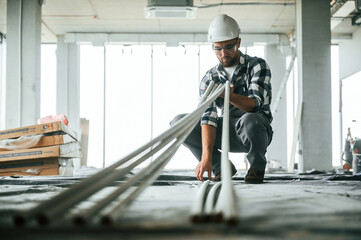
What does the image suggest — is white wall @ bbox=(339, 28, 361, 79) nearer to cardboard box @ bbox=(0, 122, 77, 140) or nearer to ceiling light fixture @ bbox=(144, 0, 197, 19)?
ceiling light fixture @ bbox=(144, 0, 197, 19)

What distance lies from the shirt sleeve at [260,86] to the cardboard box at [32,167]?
2131mm

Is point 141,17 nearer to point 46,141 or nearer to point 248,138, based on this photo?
point 46,141

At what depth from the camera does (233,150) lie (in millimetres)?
2760

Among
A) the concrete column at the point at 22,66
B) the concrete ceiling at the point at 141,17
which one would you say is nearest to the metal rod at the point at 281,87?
the concrete ceiling at the point at 141,17

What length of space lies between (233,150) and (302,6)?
3762 millimetres

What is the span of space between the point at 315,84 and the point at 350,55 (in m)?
2.94

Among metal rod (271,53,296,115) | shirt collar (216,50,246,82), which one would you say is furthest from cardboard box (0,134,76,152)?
metal rod (271,53,296,115)

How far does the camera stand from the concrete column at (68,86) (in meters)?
8.29

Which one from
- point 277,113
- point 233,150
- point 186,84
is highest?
point 186,84

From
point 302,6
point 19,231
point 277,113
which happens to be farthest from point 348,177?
point 277,113

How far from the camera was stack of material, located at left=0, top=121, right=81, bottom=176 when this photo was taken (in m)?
3.65

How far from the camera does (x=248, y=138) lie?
242 cm

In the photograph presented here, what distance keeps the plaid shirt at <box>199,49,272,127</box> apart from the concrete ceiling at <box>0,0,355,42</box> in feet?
12.6

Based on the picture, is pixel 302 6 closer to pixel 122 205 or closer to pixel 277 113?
pixel 277 113
